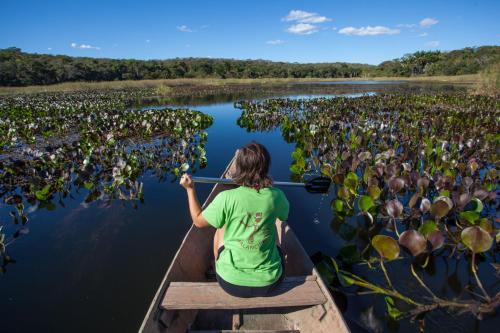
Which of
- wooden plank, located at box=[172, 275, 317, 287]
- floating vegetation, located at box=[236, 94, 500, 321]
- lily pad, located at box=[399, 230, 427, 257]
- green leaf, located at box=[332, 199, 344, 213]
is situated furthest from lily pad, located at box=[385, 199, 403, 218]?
wooden plank, located at box=[172, 275, 317, 287]

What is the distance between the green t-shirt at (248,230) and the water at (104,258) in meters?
1.12

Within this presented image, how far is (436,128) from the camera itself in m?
8.33

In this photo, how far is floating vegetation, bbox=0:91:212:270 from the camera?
5164 millimetres

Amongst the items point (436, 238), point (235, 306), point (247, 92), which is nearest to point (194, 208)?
point (235, 306)

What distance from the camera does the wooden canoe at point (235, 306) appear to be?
6.65 ft

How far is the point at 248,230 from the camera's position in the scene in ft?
6.47

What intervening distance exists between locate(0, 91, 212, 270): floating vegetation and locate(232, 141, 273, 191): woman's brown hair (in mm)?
3341

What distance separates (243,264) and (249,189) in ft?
1.59

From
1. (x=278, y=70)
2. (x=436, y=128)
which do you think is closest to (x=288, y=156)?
(x=436, y=128)

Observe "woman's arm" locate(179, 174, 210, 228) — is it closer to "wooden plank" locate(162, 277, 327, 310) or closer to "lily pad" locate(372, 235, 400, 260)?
"wooden plank" locate(162, 277, 327, 310)

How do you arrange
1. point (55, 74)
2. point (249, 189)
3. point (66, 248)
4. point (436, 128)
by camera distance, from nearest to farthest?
point (249, 189)
point (66, 248)
point (436, 128)
point (55, 74)

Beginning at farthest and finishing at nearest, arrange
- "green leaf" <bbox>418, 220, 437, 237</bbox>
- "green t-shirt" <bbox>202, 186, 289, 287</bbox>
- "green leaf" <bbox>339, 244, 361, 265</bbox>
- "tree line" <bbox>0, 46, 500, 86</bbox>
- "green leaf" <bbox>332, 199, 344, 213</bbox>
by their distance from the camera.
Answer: "tree line" <bbox>0, 46, 500, 86</bbox> → "green leaf" <bbox>332, 199, 344, 213</bbox> → "green leaf" <bbox>339, 244, 361, 265</bbox> → "green leaf" <bbox>418, 220, 437, 237</bbox> → "green t-shirt" <bbox>202, 186, 289, 287</bbox>

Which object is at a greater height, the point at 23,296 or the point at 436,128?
the point at 436,128

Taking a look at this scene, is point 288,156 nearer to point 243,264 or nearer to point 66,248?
point 66,248
